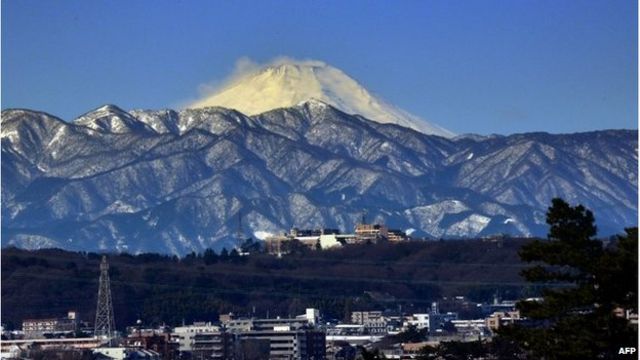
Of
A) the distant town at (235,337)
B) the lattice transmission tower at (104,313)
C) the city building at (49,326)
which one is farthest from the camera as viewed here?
the city building at (49,326)

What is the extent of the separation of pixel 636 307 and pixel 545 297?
4.19 m

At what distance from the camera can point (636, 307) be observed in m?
40.7

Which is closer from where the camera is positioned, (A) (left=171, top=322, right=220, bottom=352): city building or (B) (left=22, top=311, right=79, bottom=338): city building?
(A) (left=171, top=322, right=220, bottom=352): city building

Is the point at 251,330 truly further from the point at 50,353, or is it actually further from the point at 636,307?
the point at 636,307

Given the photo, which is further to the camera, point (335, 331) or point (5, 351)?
point (335, 331)

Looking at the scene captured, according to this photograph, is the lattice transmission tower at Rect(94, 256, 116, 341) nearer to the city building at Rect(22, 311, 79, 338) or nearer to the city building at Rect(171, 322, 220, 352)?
the city building at Rect(22, 311, 79, 338)

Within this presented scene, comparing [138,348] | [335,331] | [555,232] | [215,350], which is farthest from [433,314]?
[555,232]

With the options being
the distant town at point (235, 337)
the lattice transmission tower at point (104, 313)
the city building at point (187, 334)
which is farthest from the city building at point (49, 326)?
the city building at point (187, 334)

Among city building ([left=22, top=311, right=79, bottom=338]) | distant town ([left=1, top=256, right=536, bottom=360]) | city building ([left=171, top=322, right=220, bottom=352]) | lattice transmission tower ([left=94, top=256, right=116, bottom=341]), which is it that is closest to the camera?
distant town ([left=1, top=256, right=536, bottom=360])

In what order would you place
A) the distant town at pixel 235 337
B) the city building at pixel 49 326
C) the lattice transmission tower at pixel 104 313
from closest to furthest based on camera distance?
the distant town at pixel 235 337 < the lattice transmission tower at pixel 104 313 < the city building at pixel 49 326

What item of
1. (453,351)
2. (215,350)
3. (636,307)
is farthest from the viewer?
(215,350)

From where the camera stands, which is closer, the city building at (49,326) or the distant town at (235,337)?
the distant town at (235,337)

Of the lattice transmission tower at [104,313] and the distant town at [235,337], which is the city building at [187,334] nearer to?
the distant town at [235,337]

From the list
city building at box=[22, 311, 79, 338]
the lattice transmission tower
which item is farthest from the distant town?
the lattice transmission tower
